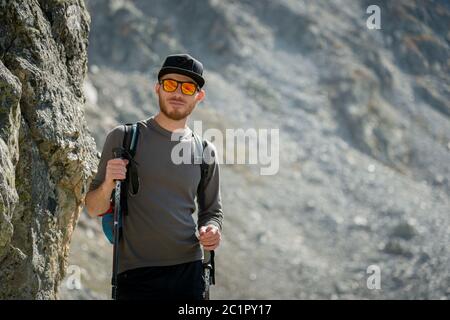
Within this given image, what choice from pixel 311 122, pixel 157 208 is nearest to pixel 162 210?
pixel 157 208

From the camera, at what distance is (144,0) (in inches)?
1897

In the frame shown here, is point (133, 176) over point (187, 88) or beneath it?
beneath

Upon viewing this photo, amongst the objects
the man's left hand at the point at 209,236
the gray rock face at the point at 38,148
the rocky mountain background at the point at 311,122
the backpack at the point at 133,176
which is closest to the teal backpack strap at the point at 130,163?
the backpack at the point at 133,176

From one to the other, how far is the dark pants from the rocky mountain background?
63.6 feet

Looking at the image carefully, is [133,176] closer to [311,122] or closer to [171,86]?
[171,86]

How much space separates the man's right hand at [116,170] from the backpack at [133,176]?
0.12m

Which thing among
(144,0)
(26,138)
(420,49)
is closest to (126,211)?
(26,138)

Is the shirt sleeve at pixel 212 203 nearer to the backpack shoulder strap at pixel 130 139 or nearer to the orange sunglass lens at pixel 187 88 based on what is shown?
the orange sunglass lens at pixel 187 88

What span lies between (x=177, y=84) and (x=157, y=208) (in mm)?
887

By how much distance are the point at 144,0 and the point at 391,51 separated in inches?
783

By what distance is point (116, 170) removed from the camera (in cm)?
404

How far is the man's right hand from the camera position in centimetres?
403

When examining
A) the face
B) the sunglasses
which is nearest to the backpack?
the face
